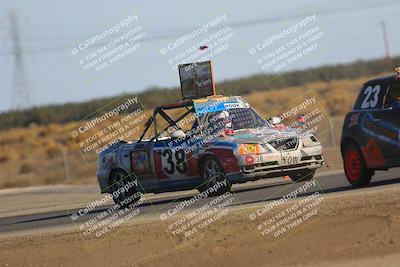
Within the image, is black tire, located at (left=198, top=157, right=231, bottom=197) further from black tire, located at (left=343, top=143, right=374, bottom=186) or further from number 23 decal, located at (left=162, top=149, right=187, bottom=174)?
black tire, located at (left=343, top=143, right=374, bottom=186)

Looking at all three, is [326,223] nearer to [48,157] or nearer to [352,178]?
[352,178]

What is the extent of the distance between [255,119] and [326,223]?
7006 mm

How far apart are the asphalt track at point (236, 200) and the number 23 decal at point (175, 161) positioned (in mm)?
606

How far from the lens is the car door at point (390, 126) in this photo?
15.1m

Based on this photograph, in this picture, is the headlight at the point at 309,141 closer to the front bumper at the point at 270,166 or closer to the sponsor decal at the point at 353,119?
the front bumper at the point at 270,166

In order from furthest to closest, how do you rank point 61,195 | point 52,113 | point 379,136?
point 52,113, point 61,195, point 379,136

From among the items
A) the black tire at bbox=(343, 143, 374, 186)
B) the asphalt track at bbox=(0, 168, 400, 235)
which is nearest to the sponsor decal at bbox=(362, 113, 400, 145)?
the black tire at bbox=(343, 143, 374, 186)

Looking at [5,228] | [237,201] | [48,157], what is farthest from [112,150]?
[48,157]

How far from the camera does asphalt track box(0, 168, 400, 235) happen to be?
16.3 m

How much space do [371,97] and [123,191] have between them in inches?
228

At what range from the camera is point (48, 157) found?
49.4 meters

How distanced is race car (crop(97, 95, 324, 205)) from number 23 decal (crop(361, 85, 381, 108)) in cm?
203

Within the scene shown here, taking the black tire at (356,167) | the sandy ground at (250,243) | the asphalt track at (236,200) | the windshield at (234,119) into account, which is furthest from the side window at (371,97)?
the windshield at (234,119)

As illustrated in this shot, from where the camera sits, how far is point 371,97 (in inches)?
622
